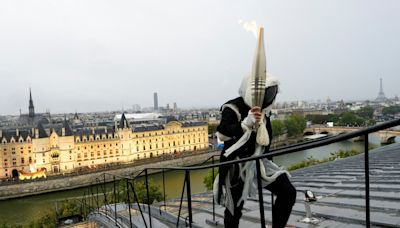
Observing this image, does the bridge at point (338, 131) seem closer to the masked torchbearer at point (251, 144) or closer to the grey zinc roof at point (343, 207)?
the grey zinc roof at point (343, 207)

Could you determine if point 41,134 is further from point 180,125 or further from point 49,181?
point 180,125

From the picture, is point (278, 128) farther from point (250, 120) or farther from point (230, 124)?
point (250, 120)

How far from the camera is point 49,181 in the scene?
29.6 meters

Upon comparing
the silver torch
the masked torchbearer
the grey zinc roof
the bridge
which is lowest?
the bridge

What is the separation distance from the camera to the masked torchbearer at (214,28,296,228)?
7.79 feet

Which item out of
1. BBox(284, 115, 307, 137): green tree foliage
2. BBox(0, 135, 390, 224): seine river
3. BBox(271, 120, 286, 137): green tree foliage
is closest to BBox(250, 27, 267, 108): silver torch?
BBox(0, 135, 390, 224): seine river

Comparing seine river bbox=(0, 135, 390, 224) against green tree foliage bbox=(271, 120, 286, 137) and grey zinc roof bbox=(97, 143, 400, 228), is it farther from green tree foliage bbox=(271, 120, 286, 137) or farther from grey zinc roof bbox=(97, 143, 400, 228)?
green tree foliage bbox=(271, 120, 286, 137)

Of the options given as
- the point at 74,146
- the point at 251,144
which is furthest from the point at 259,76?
the point at 74,146

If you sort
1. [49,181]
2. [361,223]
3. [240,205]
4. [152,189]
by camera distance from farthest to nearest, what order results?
[49,181] → [152,189] → [361,223] → [240,205]

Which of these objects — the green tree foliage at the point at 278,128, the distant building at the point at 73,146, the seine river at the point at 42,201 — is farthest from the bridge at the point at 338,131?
the distant building at the point at 73,146

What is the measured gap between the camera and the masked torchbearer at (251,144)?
2373 mm

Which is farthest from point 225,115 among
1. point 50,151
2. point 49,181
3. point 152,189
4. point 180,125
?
point 180,125

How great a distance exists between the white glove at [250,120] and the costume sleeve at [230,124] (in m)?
0.07

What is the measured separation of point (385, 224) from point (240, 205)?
109cm
